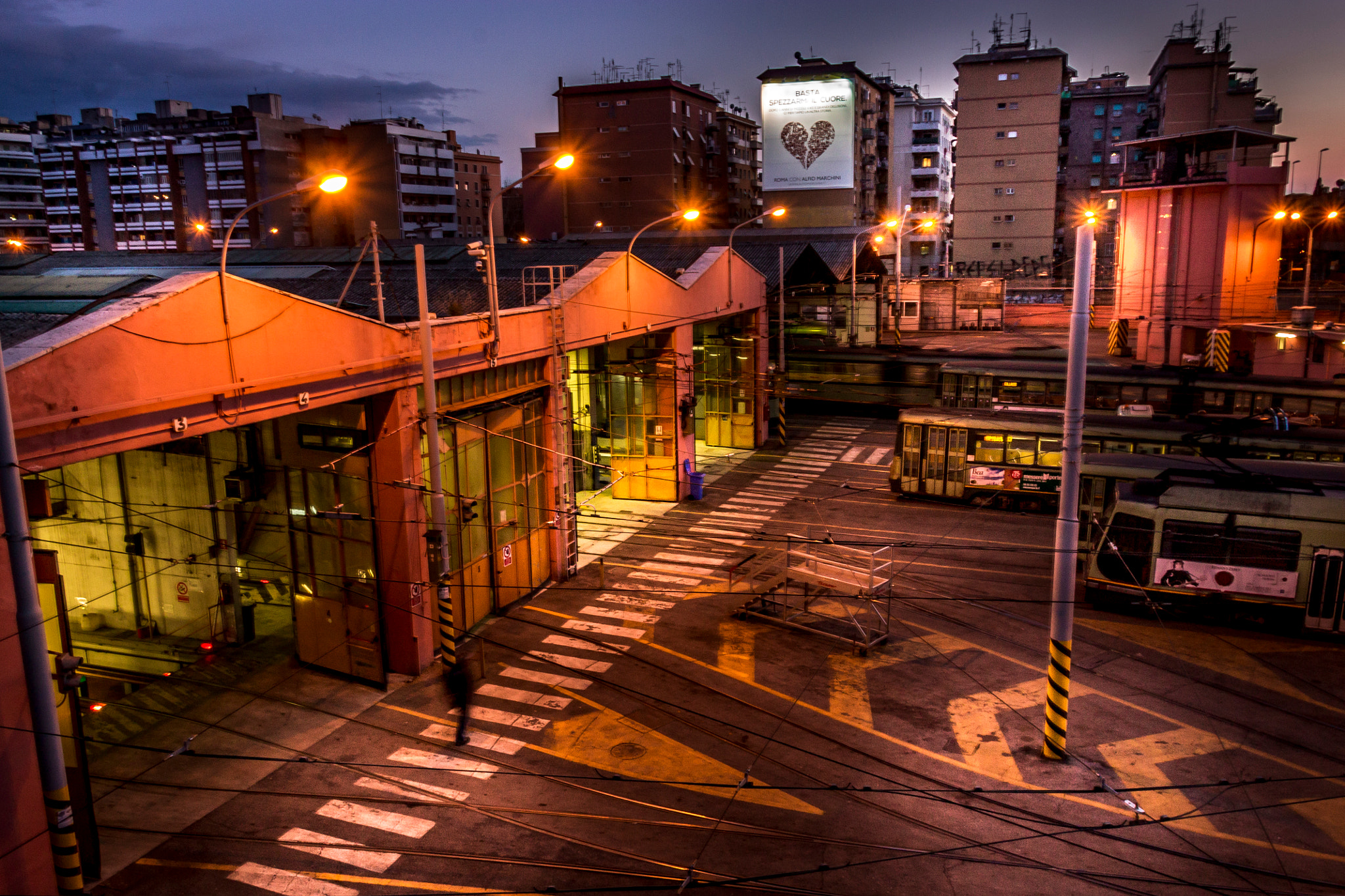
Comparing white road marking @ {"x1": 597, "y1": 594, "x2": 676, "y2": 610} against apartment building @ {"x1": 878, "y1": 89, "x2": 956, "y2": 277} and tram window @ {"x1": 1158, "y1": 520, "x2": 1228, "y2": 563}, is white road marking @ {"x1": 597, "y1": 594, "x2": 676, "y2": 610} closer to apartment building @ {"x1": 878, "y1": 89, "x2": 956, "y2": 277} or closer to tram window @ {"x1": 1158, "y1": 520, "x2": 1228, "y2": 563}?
tram window @ {"x1": 1158, "y1": 520, "x2": 1228, "y2": 563}

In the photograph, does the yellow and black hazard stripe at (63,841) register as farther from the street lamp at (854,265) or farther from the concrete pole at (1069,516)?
the street lamp at (854,265)

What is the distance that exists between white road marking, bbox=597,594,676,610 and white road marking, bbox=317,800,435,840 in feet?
29.0

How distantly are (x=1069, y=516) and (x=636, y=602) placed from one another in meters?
10.8

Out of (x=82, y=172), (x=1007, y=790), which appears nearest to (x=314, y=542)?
(x=1007, y=790)

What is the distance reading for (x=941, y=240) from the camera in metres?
90.9

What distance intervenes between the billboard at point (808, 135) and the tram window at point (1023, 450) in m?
47.8

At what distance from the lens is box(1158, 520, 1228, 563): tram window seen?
60.7ft

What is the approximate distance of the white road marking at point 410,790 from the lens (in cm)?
1317

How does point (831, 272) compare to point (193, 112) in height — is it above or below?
below

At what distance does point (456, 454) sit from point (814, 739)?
902 cm

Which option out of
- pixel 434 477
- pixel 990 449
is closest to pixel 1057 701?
pixel 434 477

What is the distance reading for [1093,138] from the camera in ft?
294

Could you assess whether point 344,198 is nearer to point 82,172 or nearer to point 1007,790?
point 82,172

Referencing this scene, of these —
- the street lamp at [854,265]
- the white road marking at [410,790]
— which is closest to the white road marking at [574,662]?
the white road marking at [410,790]
